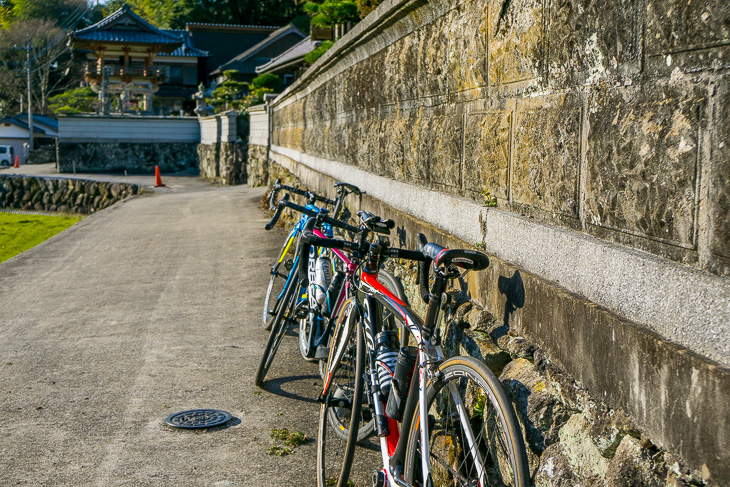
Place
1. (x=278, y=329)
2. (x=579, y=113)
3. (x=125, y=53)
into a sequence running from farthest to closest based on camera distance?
1. (x=125, y=53)
2. (x=278, y=329)
3. (x=579, y=113)

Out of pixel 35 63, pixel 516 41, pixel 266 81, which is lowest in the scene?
pixel 516 41

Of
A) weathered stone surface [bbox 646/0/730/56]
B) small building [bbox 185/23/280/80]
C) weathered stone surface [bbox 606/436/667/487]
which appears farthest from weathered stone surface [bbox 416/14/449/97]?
small building [bbox 185/23/280/80]

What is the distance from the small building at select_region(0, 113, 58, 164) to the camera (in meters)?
50.0

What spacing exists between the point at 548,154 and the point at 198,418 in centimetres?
277

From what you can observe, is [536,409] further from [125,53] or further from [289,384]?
[125,53]

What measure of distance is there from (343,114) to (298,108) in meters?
5.63

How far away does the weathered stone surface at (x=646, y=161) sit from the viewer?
199 centimetres

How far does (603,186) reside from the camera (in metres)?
2.46

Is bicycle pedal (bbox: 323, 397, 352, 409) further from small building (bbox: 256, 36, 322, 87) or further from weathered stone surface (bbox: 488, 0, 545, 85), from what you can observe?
small building (bbox: 256, 36, 322, 87)

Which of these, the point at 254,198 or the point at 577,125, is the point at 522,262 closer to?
the point at 577,125

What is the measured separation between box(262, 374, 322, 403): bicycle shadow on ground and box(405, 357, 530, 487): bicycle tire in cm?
196

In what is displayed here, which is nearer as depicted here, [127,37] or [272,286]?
[272,286]

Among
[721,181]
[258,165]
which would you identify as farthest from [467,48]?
[258,165]

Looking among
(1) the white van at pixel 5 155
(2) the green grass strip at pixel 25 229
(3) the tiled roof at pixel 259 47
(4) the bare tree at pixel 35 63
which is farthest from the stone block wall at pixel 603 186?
(4) the bare tree at pixel 35 63
